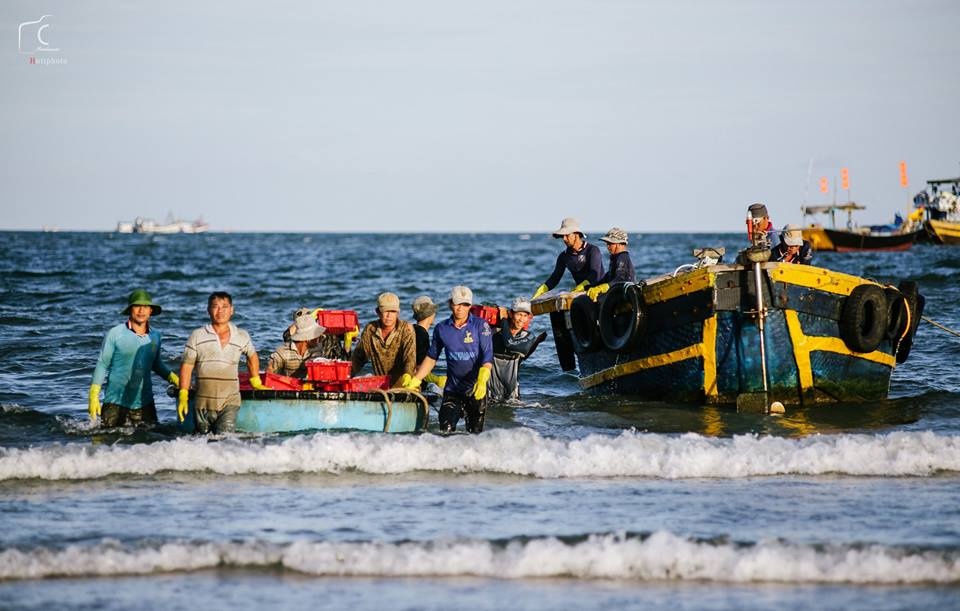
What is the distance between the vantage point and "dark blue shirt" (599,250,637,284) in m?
13.7

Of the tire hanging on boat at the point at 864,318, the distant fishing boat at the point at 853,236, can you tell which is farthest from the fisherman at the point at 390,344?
the distant fishing boat at the point at 853,236

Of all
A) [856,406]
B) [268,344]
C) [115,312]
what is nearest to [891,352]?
[856,406]

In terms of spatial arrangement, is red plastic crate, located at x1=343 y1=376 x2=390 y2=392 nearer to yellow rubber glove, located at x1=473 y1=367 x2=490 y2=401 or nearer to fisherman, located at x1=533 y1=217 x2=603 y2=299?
yellow rubber glove, located at x1=473 y1=367 x2=490 y2=401

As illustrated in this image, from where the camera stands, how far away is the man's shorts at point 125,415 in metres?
11.6

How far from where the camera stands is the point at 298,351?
1241 centimetres

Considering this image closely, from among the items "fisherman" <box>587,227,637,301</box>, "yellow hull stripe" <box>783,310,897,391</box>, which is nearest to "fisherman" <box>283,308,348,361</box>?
"fisherman" <box>587,227,637,301</box>

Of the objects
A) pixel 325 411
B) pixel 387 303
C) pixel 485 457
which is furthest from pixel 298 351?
pixel 485 457

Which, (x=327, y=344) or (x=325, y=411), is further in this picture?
(x=327, y=344)

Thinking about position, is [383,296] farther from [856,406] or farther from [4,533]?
[856,406]

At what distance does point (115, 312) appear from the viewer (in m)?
28.7

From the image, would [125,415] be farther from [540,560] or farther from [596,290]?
[540,560]

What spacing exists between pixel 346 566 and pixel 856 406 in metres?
7.97

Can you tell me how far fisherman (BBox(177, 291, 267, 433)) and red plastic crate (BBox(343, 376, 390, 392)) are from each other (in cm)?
96

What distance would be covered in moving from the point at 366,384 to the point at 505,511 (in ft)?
9.51
